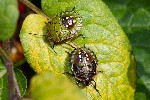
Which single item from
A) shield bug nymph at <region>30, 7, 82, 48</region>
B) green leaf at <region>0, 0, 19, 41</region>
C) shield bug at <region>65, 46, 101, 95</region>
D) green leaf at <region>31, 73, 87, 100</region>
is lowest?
shield bug at <region>65, 46, 101, 95</region>

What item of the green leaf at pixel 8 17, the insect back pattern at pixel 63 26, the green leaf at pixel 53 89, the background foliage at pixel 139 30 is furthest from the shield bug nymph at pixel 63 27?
the green leaf at pixel 53 89

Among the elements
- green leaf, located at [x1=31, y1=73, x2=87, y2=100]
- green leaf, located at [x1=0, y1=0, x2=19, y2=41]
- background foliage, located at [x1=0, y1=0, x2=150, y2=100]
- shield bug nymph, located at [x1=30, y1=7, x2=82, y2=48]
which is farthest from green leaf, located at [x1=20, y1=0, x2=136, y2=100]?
green leaf, located at [x1=31, y1=73, x2=87, y2=100]

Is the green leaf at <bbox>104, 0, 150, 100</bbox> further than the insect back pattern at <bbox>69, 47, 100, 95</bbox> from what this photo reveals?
Yes

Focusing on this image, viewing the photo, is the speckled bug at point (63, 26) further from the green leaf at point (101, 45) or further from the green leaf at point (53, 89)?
the green leaf at point (53, 89)

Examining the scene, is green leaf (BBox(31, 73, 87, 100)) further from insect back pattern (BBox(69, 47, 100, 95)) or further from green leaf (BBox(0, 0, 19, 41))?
insect back pattern (BBox(69, 47, 100, 95))

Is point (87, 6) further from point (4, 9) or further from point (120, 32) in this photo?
point (4, 9)

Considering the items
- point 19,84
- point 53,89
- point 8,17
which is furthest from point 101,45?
point 53,89
